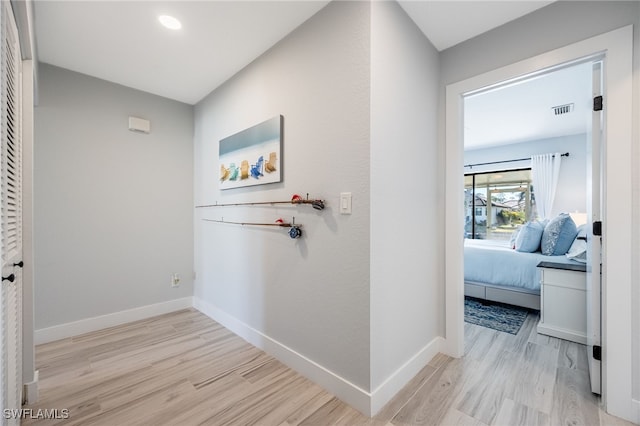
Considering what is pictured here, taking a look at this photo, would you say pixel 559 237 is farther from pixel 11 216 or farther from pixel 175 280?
pixel 11 216

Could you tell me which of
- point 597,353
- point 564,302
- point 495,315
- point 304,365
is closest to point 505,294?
point 495,315

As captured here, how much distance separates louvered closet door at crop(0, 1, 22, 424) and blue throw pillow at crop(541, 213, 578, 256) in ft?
14.4

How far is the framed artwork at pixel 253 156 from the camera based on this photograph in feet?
6.80

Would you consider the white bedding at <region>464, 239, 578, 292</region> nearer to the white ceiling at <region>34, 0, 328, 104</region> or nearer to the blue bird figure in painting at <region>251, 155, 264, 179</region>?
the blue bird figure in painting at <region>251, 155, 264, 179</region>

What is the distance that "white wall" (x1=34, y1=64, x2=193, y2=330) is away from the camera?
2396 millimetres

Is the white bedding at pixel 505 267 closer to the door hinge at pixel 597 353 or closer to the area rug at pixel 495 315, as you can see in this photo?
the area rug at pixel 495 315

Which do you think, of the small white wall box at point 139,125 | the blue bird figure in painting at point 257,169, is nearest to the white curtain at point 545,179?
the blue bird figure in painting at point 257,169

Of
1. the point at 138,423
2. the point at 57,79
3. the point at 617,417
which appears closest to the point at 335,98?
Result: the point at 138,423

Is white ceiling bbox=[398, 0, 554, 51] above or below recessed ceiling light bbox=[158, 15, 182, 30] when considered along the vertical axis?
below

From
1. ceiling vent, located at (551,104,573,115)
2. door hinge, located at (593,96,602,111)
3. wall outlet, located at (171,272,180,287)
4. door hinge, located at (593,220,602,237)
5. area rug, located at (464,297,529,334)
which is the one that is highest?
ceiling vent, located at (551,104,573,115)

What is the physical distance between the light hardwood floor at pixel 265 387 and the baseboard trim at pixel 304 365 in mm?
40

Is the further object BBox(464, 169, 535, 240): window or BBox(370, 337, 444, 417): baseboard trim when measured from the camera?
BBox(464, 169, 535, 240): window

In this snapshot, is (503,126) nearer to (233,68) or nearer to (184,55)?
(233,68)

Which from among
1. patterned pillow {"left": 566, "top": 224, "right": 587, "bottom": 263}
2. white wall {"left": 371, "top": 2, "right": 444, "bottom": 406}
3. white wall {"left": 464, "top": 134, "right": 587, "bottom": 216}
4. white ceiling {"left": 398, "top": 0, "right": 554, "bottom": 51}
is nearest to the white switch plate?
white wall {"left": 371, "top": 2, "right": 444, "bottom": 406}
